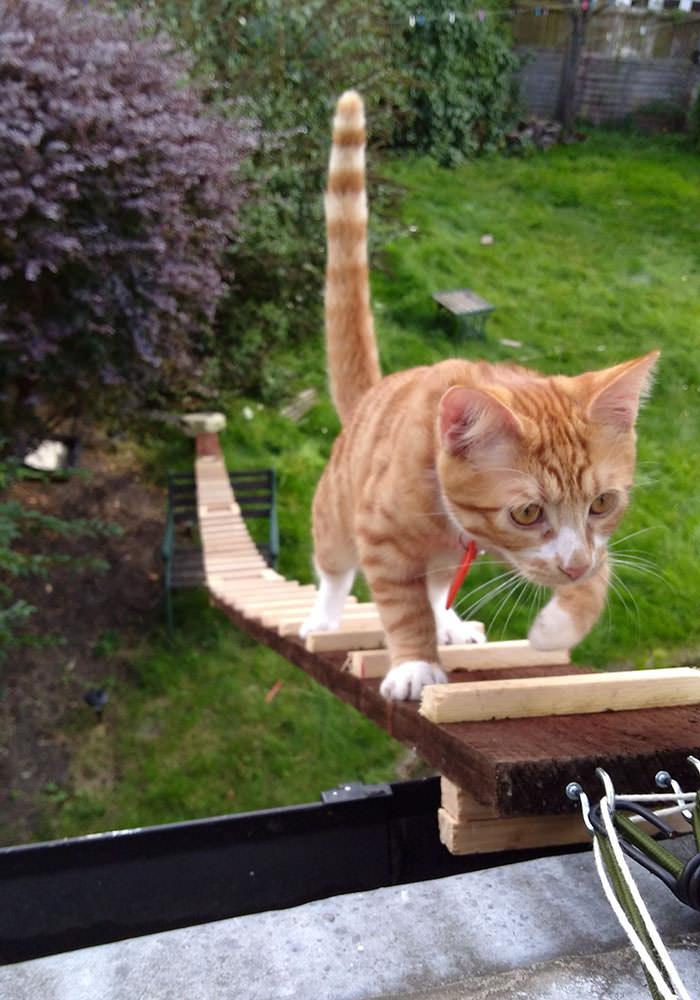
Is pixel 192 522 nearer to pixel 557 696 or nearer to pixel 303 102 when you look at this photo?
pixel 303 102

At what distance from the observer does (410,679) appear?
103 cm

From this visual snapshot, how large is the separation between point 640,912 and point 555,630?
528 millimetres

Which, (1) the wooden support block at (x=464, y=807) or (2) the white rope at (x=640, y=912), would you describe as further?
(1) the wooden support block at (x=464, y=807)

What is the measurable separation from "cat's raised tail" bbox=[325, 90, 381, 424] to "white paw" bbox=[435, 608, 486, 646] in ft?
1.31

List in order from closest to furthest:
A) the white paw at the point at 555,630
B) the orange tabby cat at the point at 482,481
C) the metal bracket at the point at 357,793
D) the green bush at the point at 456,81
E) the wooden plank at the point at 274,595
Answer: the metal bracket at the point at 357,793 → the orange tabby cat at the point at 482,481 → the white paw at the point at 555,630 → the wooden plank at the point at 274,595 → the green bush at the point at 456,81

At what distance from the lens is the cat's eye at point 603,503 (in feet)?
3.03

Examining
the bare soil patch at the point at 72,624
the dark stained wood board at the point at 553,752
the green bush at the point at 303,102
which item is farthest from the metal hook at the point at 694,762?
the green bush at the point at 303,102

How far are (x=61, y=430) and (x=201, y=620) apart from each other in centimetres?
100

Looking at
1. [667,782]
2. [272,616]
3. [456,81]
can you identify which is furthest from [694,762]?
[456,81]

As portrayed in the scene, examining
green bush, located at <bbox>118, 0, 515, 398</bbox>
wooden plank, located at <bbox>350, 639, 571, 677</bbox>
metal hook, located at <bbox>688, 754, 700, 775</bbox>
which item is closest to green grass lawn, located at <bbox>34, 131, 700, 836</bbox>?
green bush, located at <bbox>118, 0, 515, 398</bbox>

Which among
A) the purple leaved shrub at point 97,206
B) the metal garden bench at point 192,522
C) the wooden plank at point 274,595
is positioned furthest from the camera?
the metal garden bench at point 192,522

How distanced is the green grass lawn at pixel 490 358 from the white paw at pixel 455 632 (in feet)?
0.23

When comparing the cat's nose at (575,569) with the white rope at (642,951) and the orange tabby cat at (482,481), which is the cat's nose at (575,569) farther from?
the white rope at (642,951)

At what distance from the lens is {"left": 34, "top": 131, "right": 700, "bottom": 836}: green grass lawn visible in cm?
214
